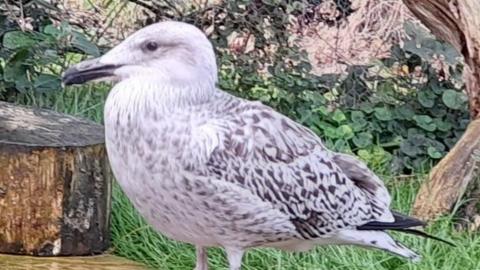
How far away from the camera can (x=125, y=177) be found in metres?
3.02

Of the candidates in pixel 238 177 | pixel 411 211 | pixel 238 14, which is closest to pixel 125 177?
pixel 238 177

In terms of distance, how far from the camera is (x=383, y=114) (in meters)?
5.69

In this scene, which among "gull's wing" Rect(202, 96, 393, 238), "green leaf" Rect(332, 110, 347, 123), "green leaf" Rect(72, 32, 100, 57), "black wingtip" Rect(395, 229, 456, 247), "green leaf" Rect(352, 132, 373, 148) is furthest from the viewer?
"green leaf" Rect(332, 110, 347, 123)

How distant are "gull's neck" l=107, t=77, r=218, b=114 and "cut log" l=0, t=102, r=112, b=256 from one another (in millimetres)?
1092

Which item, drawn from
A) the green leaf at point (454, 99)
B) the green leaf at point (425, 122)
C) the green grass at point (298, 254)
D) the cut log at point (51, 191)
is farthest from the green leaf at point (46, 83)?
the green leaf at point (454, 99)

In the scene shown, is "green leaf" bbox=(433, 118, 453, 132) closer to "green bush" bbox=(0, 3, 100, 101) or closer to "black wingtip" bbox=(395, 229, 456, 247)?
"black wingtip" bbox=(395, 229, 456, 247)

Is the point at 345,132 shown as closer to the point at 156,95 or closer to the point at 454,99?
the point at 454,99

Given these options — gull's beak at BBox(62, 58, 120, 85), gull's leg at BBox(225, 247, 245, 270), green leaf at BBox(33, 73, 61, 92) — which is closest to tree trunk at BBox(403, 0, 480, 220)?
gull's leg at BBox(225, 247, 245, 270)

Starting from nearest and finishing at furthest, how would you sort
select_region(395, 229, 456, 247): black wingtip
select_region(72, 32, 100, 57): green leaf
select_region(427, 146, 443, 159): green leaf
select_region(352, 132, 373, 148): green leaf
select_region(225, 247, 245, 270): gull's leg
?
select_region(225, 247, 245, 270): gull's leg → select_region(395, 229, 456, 247): black wingtip → select_region(72, 32, 100, 57): green leaf → select_region(427, 146, 443, 159): green leaf → select_region(352, 132, 373, 148): green leaf

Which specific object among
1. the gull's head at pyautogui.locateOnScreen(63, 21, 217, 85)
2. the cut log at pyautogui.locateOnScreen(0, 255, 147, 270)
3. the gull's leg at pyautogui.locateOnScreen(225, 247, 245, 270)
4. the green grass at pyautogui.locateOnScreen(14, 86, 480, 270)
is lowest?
the cut log at pyautogui.locateOnScreen(0, 255, 147, 270)

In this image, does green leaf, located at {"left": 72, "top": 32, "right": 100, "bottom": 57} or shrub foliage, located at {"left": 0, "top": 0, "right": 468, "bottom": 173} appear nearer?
green leaf, located at {"left": 72, "top": 32, "right": 100, "bottom": 57}

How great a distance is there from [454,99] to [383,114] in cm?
35

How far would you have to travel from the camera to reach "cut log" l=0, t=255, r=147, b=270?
13.2ft

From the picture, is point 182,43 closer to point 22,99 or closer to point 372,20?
point 22,99
